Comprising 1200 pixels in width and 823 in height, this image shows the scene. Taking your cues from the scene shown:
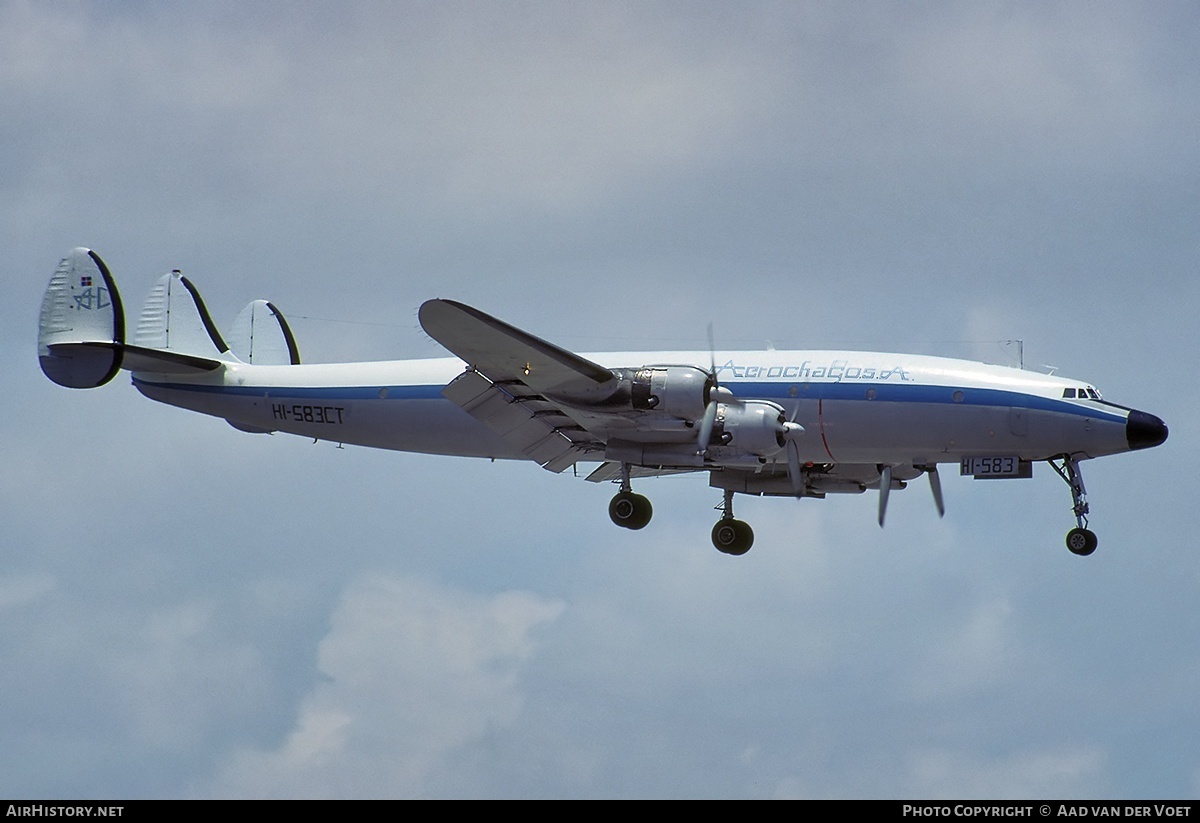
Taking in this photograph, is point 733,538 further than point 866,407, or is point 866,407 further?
point 733,538

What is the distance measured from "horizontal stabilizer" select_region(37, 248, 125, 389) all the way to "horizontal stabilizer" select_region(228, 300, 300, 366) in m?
4.36

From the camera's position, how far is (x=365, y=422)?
37.9 meters

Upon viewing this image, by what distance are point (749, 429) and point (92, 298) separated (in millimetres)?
17802

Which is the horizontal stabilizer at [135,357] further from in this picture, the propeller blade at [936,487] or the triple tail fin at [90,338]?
the propeller blade at [936,487]

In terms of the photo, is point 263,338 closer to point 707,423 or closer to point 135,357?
point 135,357

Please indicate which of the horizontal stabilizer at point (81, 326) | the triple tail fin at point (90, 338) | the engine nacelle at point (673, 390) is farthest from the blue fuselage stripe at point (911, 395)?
the horizontal stabilizer at point (81, 326)

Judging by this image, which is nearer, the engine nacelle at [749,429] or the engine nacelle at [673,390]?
the engine nacelle at [673,390]

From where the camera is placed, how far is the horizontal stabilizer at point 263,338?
4338cm

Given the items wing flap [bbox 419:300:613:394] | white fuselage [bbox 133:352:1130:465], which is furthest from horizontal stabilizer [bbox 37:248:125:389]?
wing flap [bbox 419:300:613:394]

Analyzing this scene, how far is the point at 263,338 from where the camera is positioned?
43.8 meters

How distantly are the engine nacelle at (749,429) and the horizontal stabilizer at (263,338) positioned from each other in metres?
15.6

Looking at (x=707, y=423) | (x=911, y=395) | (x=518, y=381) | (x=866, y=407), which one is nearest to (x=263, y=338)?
(x=518, y=381)
